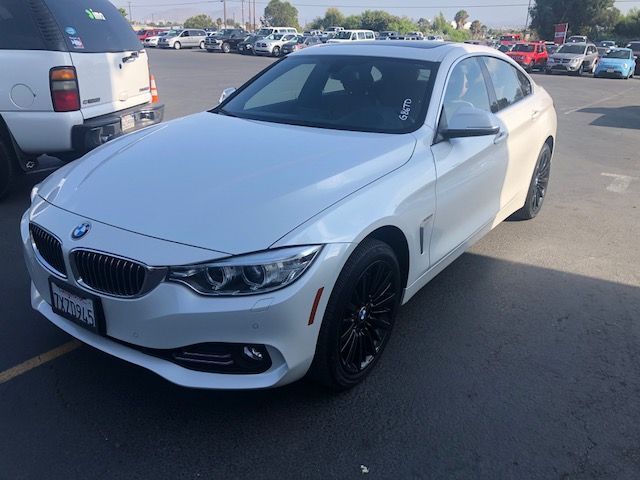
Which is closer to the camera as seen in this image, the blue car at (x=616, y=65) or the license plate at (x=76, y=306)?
the license plate at (x=76, y=306)

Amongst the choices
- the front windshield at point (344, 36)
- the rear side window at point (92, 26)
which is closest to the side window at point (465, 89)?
the rear side window at point (92, 26)

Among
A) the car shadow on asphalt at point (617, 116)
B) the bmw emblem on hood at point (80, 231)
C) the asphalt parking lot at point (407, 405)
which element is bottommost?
the car shadow on asphalt at point (617, 116)

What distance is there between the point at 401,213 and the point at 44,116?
3.94 metres

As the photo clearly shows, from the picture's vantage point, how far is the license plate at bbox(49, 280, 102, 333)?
2584 millimetres

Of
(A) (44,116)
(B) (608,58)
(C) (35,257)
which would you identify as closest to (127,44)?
(A) (44,116)

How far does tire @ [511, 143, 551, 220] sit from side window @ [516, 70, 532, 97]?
1.88 feet

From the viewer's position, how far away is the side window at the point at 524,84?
526 cm

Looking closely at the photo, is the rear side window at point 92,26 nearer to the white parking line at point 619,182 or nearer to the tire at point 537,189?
the tire at point 537,189

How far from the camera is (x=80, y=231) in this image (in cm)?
263

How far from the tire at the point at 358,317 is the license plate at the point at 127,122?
4.02m

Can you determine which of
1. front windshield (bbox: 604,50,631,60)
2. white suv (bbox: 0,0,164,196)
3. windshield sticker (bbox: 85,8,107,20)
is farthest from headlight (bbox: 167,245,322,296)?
front windshield (bbox: 604,50,631,60)

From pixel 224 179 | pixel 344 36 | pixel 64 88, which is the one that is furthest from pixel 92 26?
pixel 344 36

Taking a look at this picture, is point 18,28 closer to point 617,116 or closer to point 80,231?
point 80,231

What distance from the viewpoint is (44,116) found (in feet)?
17.7
